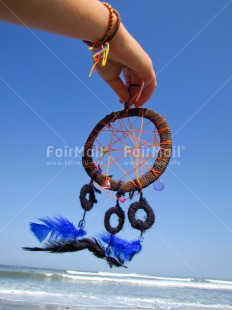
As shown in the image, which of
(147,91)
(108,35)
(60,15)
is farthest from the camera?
(147,91)

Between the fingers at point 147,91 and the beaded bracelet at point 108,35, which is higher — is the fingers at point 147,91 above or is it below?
above

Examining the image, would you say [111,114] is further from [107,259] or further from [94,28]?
[94,28]

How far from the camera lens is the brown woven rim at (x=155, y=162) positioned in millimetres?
2037

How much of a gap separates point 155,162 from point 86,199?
0.50 meters

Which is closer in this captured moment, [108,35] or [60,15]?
[60,15]

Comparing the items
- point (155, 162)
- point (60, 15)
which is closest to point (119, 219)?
point (155, 162)

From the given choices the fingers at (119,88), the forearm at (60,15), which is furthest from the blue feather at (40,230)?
the forearm at (60,15)

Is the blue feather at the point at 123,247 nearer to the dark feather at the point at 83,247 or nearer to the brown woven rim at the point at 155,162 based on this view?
the dark feather at the point at 83,247

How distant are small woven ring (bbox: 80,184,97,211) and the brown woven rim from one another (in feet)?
0.28

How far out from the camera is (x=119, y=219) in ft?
6.54

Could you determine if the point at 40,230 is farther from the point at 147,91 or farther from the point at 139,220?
the point at 147,91

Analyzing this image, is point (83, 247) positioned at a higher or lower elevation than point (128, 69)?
lower

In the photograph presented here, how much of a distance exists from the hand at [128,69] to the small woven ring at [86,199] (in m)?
0.60

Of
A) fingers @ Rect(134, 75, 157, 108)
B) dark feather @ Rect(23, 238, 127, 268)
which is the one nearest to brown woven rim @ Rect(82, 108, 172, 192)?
fingers @ Rect(134, 75, 157, 108)
